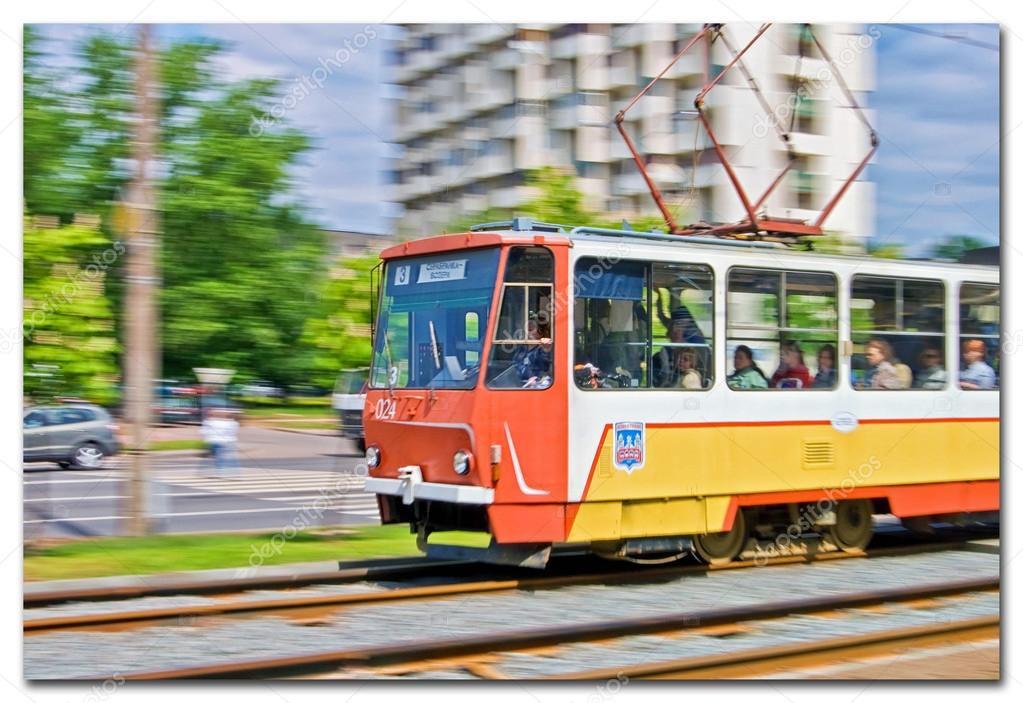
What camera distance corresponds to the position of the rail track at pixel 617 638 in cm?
679

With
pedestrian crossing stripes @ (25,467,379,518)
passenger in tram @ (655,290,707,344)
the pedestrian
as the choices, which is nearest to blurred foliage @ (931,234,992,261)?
passenger in tram @ (655,290,707,344)

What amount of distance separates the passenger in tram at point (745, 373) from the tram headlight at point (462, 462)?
2.42m

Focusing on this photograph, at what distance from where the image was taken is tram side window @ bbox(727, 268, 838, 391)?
10227 mm

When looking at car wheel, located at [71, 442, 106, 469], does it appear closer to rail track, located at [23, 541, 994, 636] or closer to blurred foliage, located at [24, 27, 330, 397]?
blurred foliage, located at [24, 27, 330, 397]

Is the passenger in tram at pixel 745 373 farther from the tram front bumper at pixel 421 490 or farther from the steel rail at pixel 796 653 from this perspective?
the steel rail at pixel 796 653

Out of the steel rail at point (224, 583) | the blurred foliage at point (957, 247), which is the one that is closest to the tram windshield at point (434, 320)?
the steel rail at point (224, 583)

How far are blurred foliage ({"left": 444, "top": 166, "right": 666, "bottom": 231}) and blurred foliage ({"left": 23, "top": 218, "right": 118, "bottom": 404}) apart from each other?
11865 millimetres

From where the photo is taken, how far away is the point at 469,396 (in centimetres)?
920

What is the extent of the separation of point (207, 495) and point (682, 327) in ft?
40.0

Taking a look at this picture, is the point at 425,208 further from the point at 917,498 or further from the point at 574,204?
the point at 917,498

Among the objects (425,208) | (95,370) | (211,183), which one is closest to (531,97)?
(425,208)

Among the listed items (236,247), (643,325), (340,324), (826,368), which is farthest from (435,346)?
(236,247)

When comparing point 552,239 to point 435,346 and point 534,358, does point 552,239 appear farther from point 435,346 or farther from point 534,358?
point 435,346
